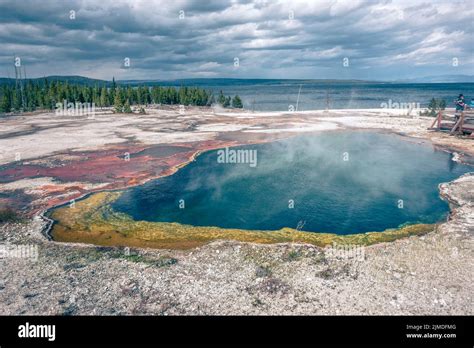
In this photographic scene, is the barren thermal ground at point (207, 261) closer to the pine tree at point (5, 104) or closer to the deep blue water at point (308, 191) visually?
the deep blue water at point (308, 191)

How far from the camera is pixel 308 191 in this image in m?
25.9

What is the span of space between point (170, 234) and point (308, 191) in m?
11.4

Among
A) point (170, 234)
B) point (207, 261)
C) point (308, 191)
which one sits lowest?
point (207, 261)

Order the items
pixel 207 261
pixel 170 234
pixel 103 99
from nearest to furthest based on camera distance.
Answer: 1. pixel 207 261
2. pixel 170 234
3. pixel 103 99

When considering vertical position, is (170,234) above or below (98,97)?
below

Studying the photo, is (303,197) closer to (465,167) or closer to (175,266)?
(175,266)

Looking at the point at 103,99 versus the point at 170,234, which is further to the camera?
the point at 103,99

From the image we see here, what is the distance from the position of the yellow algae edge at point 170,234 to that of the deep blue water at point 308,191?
93 centimetres

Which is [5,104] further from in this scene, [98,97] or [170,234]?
[170,234]

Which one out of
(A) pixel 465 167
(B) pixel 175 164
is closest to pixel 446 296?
(A) pixel 465 167

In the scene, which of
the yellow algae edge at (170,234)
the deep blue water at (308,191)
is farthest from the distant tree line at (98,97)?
the yellow algae edge at (170,234)

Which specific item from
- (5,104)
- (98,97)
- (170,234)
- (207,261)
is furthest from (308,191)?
(5,104)

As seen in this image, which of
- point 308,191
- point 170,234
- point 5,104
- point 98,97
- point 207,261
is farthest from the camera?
Answer: point 98,97
